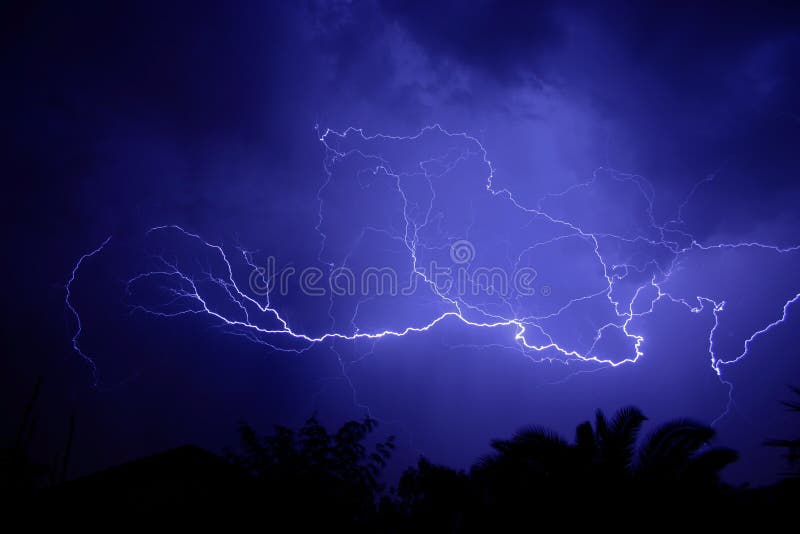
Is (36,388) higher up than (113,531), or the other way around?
(36,388)

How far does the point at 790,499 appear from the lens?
3.28 metres

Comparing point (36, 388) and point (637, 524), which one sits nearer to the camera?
point (637, 524)

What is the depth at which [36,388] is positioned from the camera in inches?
586

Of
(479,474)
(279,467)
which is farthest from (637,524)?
(279,467)

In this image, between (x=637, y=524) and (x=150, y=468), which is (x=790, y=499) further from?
(x=150, y=468)

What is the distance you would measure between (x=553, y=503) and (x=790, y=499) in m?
2.14

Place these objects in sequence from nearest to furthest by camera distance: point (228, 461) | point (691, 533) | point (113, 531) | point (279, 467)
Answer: point (691, 533)
point (279, 467)
point (113, 531)
point (228, 461)

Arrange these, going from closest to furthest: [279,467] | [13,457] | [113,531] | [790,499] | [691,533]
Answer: [790,499] → [691,533] → [279,467] → [113,531] → [13,457]

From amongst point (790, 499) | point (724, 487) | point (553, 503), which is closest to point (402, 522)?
point (553, 503)

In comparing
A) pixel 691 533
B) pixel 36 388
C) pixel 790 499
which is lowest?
pixel 691 533

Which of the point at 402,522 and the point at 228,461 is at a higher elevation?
the point at 228,461

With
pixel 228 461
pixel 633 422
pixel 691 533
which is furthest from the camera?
pixel 228 461

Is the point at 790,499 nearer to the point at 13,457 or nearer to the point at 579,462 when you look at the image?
the point at 579,462

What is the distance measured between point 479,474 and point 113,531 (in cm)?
467
